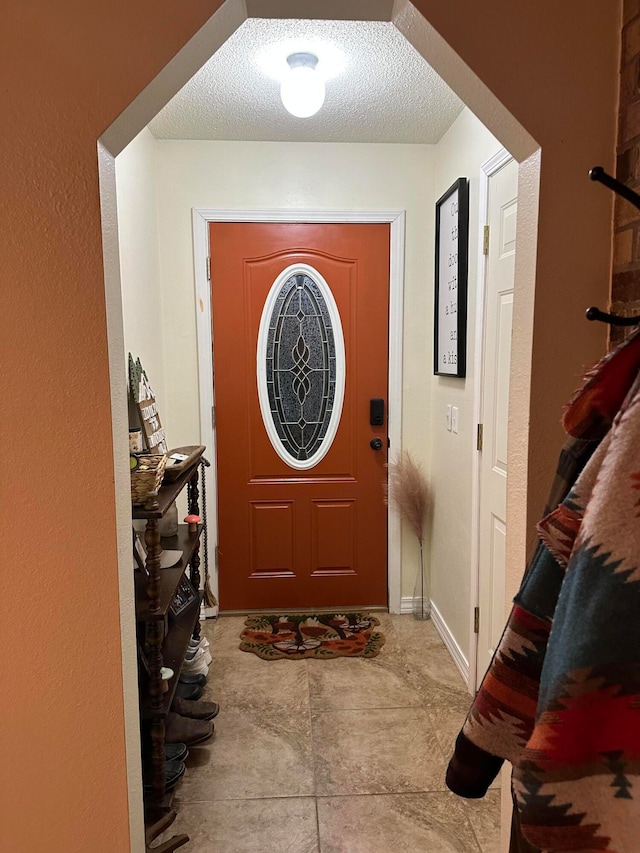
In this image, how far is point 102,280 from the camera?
1.13 meters

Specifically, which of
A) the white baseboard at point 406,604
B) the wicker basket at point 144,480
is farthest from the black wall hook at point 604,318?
the white baseboard at point 406,604

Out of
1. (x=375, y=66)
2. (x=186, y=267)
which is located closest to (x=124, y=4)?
(x=375, y=66)

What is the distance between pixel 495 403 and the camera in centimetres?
226

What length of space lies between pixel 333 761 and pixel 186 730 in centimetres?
55

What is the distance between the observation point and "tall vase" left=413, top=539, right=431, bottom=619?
326 centimetres

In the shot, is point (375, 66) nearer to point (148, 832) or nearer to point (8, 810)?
point (8, 810)

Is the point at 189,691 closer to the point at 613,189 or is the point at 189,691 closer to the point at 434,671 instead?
the point at 434,671

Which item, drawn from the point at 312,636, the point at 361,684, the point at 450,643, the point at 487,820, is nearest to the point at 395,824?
the point at 487,820

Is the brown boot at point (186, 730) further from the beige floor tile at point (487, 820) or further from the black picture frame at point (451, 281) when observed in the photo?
the black picture frame at point (451, 281)

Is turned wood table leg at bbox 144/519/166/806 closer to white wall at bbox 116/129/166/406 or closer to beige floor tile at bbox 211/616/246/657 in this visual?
white wall at bbox 116/129/166/406

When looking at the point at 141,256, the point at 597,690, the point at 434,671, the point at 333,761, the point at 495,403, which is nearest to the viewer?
the point at 597,690

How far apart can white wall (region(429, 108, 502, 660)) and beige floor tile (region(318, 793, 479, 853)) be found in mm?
804

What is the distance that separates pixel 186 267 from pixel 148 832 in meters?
2.40

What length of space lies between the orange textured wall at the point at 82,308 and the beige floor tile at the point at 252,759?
0.84 meters
